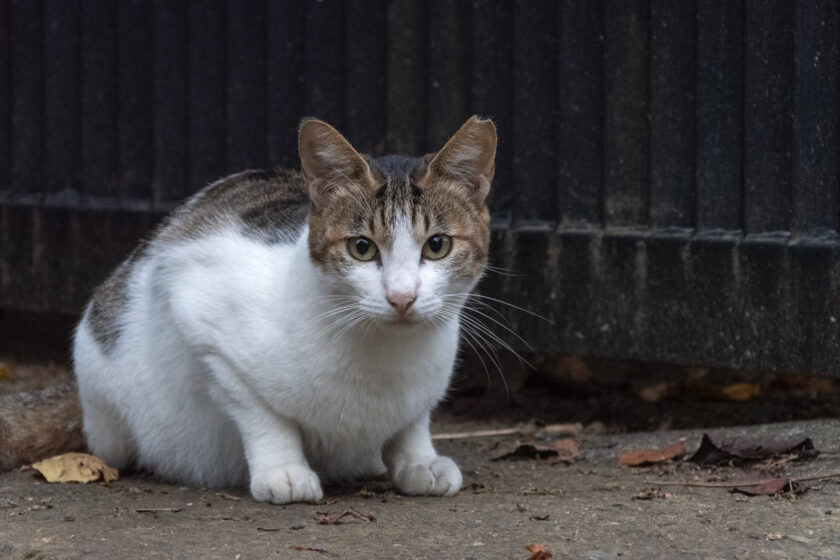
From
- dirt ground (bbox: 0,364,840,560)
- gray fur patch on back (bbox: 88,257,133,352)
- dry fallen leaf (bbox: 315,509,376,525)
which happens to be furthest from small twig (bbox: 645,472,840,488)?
gray fur patch on back (bbox: 88,257,133,352)

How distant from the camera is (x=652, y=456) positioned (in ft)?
13.3

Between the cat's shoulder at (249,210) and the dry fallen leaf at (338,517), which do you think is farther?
the cat's shoulder at (249,210)

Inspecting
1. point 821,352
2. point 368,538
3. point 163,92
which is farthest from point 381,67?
point 368,538

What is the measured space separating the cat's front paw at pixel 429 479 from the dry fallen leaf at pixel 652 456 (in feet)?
2.39

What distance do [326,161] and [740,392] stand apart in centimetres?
281

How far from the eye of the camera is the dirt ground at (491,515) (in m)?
2.93

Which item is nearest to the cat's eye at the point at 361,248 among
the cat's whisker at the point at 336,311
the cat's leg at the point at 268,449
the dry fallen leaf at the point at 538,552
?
the cat's whisker at the point at 336,311

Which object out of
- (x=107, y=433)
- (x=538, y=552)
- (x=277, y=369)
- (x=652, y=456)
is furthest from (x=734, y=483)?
(x=107, y=433)

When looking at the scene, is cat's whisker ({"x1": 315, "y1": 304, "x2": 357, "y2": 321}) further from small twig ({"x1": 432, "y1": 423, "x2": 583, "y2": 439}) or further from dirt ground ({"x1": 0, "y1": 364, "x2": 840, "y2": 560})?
small twig ({"x1": 432, "y1": 423, "x2": 583, "y2": 439})

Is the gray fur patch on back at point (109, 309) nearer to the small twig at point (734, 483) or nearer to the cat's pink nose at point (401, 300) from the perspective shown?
the cat's pink nose at point (401, 300)

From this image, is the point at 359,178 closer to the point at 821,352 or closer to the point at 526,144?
the point at 526,144

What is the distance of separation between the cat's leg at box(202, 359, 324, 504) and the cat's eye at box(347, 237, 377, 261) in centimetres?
60

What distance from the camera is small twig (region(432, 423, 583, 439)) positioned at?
479cm

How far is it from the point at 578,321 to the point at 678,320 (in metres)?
0.42
